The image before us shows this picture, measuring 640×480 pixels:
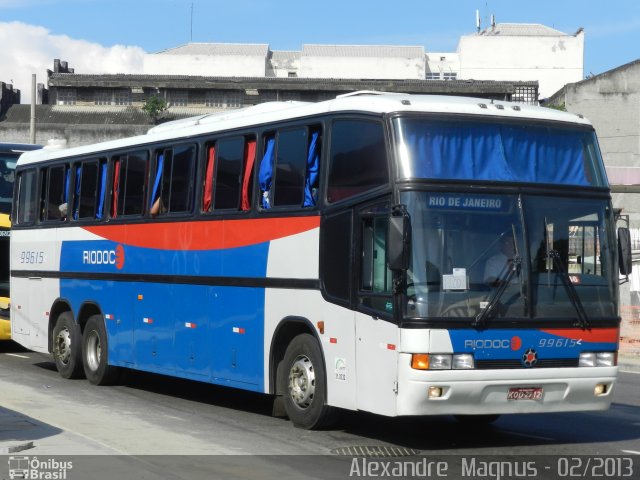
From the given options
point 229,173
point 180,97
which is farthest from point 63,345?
point 180,97

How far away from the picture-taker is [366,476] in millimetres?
10305

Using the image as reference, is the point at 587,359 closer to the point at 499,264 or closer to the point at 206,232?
the point at 499,264

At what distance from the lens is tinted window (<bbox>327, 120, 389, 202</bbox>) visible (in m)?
11.8

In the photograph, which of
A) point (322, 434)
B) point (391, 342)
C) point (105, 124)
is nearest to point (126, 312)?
point (322, 434)

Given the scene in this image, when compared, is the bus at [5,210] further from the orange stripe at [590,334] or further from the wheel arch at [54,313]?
the orange stripe at [590,334]

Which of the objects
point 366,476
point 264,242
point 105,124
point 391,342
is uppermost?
point 105,124

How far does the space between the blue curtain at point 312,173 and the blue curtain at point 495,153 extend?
164cm

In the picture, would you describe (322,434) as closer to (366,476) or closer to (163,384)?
(366,476)

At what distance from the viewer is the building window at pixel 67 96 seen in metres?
71.8

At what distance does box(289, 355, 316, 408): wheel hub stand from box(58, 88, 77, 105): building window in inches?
2409

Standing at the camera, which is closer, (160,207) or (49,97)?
(160,207)

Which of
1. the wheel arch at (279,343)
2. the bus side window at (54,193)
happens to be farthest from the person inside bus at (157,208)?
the wheel arch at (279,343)

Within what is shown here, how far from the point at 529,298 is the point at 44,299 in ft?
36.4

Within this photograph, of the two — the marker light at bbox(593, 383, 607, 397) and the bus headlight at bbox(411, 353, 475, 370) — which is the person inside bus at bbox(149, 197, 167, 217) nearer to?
the bus headlight at bbox(411, 353, 475, 370)
